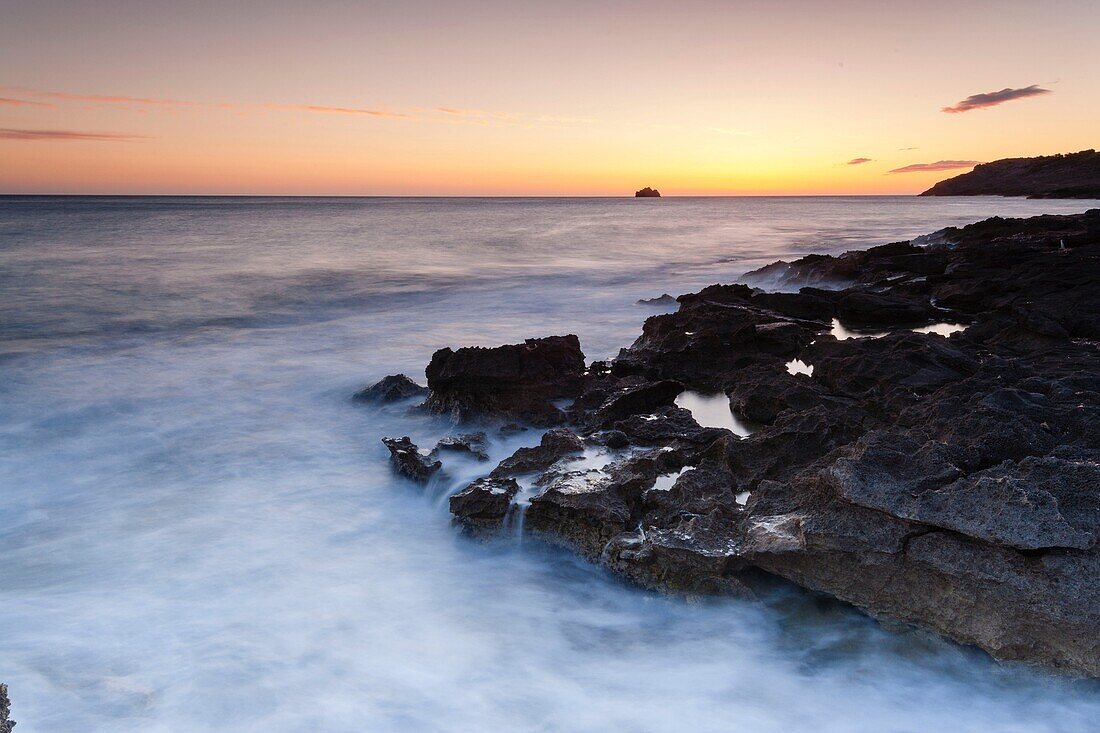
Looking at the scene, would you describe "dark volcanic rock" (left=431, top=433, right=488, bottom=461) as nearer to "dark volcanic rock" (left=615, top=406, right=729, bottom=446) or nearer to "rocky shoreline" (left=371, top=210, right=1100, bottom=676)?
"rocky shoreline" (left=371, top=210, right=1100, bottom=676)

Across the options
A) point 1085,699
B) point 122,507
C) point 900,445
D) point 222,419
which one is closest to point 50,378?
point 222,419

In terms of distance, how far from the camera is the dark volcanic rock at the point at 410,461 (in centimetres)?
667

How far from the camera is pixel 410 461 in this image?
22.4 ft

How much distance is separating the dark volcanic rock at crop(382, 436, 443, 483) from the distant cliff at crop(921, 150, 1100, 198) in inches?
3071

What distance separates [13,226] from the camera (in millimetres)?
51000

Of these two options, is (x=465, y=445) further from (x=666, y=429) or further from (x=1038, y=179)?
(x=1038, y=179)

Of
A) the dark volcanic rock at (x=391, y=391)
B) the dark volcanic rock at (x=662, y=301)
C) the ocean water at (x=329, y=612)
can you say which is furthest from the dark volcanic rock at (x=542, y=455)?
the dark volcanic rock at (x=662, y=301)

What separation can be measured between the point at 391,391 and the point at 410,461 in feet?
8.12

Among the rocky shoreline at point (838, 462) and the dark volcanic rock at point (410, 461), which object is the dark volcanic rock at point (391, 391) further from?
the dark volcanic rock at point (410, 461)

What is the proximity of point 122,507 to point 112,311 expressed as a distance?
1230cm

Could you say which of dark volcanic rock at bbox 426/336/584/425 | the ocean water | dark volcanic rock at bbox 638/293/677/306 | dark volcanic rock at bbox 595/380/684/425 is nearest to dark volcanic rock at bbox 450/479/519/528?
the ocean water

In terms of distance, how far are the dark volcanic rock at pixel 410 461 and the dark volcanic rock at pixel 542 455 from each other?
0.76m

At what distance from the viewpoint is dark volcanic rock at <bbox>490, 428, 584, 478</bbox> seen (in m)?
6.16

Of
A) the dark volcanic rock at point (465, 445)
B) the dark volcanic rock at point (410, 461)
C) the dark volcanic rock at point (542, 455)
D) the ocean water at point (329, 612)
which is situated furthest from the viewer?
the dark volcanic rock at point (465, 445)
